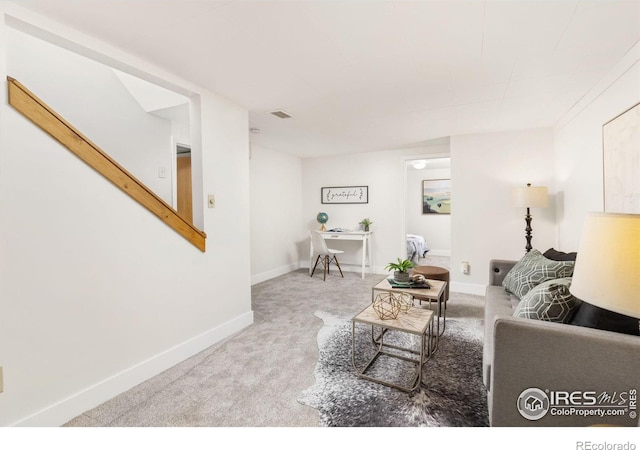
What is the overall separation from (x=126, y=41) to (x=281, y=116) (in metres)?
1.58

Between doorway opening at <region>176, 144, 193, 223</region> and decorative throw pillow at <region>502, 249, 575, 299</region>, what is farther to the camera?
doorway opening at <region>176, 144, 193, 223</region>

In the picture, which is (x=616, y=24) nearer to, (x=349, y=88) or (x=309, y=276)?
(x=349, y=88)

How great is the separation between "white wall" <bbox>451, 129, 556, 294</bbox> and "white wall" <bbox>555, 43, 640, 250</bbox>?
184mm

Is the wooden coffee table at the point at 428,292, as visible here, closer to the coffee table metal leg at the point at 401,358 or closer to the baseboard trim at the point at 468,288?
the coffee table metal leg at the point at 401,358

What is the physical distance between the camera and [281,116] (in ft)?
10.3

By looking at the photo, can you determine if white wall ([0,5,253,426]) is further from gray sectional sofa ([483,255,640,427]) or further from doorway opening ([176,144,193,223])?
gray sectional sofa ([483,255,640,427])

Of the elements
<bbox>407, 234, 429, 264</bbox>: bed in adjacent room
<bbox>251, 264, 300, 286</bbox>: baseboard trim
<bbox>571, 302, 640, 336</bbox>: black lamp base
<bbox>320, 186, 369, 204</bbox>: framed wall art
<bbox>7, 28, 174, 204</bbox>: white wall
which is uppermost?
<bbox>7, 28, 174, 204</bbox>: white wall

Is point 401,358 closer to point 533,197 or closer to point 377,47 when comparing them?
point 377,47

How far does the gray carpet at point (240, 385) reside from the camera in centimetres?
157

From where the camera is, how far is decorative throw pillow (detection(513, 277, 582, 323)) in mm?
1401

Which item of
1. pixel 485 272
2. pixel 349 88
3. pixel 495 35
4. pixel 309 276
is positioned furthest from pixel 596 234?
pixel 309 276

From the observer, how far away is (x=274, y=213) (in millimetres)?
5098

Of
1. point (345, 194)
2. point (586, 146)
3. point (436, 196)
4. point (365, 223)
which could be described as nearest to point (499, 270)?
point (586, 146)

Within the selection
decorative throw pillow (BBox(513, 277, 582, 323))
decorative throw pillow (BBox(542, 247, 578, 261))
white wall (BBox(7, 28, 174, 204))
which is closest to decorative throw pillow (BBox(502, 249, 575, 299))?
decorative throw pillow (BBox(542, 247, 578, 261))
